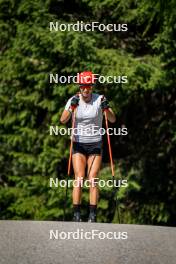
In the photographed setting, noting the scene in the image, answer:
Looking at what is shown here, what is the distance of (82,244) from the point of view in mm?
8586

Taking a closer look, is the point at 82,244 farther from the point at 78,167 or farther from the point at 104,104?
the point at 104,104

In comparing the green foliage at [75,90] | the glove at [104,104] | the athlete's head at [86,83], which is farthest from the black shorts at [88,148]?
the green foliage at [75,90]

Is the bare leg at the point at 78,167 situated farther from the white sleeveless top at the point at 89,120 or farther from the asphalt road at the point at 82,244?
the asphalt road at the point at 82,244

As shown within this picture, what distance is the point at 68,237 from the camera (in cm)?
895

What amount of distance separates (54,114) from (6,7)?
236 centimetres

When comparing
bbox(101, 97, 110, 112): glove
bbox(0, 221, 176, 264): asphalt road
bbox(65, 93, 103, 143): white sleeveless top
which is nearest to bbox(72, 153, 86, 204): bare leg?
bbox(65, 93, 103, 143): white sleeveless top

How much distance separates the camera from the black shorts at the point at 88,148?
10414 mm

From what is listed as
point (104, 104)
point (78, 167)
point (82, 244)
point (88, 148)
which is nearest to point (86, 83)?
point (104, 104)

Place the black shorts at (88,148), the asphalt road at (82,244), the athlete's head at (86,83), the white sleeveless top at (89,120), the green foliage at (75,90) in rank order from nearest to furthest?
1. the asphalt road at (82,244)
2. the athlete's head at (86,83)
3. the white sleeveless top at (89,120)
4. the black shorts at (88,148)
5. the green foliage at (75,90)

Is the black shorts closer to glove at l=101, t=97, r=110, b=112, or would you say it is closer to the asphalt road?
glove at l=101, t=97, r=110, b=112

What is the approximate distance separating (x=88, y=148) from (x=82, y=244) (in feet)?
6.88

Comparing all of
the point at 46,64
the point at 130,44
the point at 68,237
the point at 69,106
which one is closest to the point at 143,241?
the point at 68,237

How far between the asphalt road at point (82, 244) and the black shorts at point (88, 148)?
1032mm

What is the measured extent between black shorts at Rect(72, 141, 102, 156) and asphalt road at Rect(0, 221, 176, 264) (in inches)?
40.6
